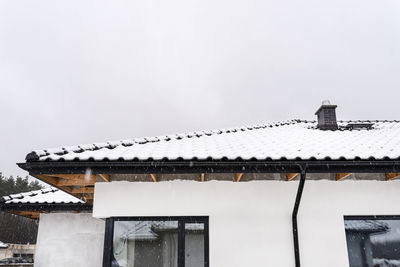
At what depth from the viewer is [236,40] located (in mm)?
26094

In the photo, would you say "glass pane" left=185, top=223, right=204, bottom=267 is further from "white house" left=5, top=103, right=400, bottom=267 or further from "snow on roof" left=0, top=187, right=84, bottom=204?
"snow on roof" left=0, top=187, right=84, bottom=204

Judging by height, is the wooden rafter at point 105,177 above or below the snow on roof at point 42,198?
below

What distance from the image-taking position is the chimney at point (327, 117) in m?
8.80

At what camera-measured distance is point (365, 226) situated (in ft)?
16.2

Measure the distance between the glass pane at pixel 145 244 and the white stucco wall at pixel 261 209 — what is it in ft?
0.60

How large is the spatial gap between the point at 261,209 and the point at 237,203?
0.36 metres

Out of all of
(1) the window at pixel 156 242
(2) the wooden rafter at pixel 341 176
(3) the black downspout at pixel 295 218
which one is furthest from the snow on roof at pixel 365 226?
(1) the window at pixel 156 242

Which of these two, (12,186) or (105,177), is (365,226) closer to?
(105,177)

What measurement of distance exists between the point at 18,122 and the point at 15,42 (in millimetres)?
19716

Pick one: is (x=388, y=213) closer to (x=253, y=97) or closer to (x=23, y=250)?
(x=23, y=250)

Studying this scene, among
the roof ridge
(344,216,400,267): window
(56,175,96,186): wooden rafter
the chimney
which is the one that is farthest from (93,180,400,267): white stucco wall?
the chimney

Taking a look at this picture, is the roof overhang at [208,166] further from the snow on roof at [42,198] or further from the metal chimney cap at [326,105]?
the metal chimney cap at [326,105]

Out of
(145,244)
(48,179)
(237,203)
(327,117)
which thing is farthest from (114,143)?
(327,117)

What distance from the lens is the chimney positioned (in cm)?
880
